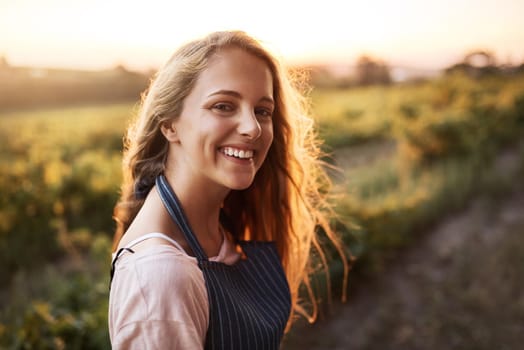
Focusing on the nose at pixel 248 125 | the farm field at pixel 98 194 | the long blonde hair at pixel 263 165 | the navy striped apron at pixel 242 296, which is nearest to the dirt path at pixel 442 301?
the farm field at pixel 98 194

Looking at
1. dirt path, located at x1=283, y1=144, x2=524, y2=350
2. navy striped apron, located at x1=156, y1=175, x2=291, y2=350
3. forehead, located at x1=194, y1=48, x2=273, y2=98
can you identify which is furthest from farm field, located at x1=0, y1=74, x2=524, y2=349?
forehead, located at x1=194, y1=48, x2=273, y2=98

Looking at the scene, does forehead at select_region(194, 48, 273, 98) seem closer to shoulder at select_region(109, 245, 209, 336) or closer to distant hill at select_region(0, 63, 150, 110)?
shoulder at select_region(109, 245, 209, 336)

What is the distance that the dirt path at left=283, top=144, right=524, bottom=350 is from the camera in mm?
3242

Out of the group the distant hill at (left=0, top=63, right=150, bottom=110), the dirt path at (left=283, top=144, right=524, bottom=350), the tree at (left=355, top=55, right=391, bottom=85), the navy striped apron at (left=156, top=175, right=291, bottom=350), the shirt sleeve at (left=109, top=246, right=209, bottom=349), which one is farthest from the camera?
the tree at (left=355, top=55, right=391, bottom=85)

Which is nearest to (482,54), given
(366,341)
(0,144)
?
(366,341)

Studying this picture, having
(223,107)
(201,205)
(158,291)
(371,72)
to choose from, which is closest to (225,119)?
(223,107)

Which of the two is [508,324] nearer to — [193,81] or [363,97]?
[193,81]

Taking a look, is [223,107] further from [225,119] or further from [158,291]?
[158,291]

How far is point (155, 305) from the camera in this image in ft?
3.24

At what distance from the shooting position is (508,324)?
11.1ft

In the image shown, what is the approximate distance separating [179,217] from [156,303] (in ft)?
1.00

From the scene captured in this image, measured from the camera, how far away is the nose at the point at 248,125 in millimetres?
1249

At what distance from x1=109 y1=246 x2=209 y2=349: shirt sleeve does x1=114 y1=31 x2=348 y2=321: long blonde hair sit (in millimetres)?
417

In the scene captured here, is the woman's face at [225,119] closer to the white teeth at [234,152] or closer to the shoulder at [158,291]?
the white teeth at [234,152]
